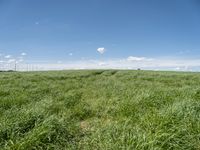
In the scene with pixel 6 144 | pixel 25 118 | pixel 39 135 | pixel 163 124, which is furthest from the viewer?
pixel 25 118

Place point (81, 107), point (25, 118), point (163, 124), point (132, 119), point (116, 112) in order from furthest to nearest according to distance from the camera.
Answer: point (81, 107)
point (116, 112)
point (132, 119)
point (25, 118)
point (163, 124)

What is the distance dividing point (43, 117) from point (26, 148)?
1.40 meters

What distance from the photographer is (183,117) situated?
15.2 feet

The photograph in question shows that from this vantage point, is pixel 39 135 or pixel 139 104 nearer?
pixel 39 135

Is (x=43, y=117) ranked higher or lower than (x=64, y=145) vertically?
higher

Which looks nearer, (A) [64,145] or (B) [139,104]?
(A) [64,145]

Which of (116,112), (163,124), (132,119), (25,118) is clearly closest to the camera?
(163,124)

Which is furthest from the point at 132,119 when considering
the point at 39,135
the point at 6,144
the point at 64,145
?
the point at 6,144

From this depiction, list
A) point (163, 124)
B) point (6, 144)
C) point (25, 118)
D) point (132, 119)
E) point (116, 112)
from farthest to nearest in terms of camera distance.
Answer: point (116, 112) < point (132, 119) < point (25, 118) < point (163, 124) < point (6, 144)

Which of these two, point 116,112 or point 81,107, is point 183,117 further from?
point 81,107

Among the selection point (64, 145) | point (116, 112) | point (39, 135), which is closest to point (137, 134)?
point (64, 145)

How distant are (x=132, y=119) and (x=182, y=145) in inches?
70.3

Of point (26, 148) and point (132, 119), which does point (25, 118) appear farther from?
point (132, 119)

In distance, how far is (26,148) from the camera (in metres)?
3.55
